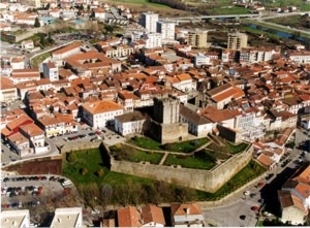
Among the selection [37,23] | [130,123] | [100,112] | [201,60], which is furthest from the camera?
[37,23]

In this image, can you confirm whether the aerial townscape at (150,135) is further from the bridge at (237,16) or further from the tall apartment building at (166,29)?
the bridge at (237,16)

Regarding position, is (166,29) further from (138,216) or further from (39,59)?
(138,216)

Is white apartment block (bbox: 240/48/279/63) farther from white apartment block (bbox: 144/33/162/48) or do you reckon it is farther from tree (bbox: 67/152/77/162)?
tree (bbox: 67/152/77/162)

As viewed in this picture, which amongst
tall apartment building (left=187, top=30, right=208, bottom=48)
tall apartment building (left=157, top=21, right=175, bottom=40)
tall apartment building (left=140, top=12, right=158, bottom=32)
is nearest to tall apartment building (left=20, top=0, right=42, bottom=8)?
tall apartment building (left=140, top=12, right=158, bottom=32)

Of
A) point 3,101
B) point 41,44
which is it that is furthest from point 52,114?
point 41,44

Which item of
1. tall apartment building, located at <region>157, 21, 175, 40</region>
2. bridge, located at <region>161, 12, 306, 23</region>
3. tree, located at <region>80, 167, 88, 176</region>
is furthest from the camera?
bridge, located at <region>161, 12, 306, 23</region>

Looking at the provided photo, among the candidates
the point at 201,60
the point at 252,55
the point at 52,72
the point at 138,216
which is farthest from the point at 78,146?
the point at 252,55
